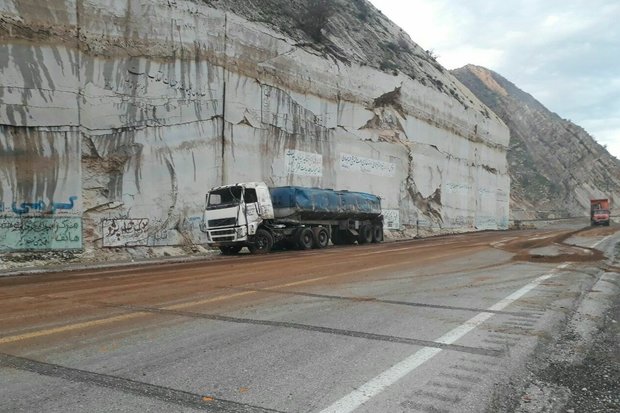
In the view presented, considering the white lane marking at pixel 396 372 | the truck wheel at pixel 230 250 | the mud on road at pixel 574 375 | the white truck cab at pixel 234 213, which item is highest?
the white truck cab at pixel 234 213

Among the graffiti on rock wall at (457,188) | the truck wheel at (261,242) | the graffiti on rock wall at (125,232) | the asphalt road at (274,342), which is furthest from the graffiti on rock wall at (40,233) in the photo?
the graffiti on rock wall at (457,188)

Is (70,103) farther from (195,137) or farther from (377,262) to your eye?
(377,262)

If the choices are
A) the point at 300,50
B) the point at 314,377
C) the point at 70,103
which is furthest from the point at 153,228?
the point at 314,377

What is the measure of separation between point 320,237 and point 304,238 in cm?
133

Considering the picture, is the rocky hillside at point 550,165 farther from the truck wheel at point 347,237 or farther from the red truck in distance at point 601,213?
the truck wheel at point 347,237

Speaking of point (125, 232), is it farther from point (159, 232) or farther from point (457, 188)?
point (457, 188)

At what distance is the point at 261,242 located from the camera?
20938mm

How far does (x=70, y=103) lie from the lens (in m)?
20.1

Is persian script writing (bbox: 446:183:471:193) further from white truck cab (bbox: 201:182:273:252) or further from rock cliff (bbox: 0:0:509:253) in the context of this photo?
white truck cab (bbox: 201:182:273:252)

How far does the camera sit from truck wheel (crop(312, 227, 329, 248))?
926 inches

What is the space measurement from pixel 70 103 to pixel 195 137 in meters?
5.98

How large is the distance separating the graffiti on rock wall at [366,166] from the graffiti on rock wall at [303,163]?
110 inches

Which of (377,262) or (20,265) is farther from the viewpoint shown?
(20,265)

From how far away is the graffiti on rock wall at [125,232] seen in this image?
20.9m
